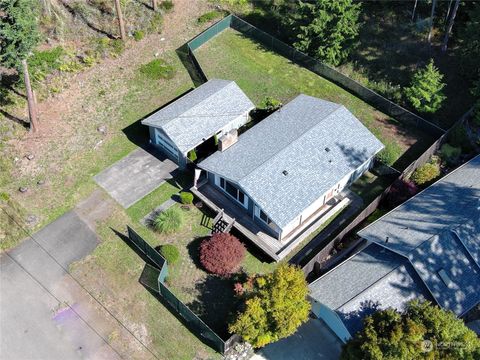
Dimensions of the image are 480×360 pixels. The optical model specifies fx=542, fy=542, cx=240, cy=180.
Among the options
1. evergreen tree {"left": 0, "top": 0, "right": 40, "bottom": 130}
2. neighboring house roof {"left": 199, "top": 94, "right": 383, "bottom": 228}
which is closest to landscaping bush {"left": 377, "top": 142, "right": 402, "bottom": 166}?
neighboring house roof {"left": 199, "top": 94, "right": 383, "bottom": 228}

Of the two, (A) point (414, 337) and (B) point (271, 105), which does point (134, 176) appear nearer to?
(B) point (271, 105)

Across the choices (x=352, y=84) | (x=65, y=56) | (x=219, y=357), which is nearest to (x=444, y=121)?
(x=352, y=84)

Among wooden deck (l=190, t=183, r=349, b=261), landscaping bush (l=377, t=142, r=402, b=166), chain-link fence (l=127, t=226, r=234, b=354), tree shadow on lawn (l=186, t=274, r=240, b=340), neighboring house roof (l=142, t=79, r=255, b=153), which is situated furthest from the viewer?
landscaping bush (l=377, t=142, r=402, b=166)

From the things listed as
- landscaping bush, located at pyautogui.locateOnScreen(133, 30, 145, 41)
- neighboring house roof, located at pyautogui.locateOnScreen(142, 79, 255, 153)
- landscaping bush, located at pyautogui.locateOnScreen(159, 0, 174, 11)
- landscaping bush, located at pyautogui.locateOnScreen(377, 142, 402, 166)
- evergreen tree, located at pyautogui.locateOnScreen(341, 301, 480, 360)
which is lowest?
landscaping bush, located at pyautogui.locateOnScreen(377, 142, 402, 166)

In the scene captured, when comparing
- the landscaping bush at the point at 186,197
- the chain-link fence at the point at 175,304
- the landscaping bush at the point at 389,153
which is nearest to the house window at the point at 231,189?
the landscaping bush at the point at 186,197

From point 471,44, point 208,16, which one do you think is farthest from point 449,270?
point 208,16

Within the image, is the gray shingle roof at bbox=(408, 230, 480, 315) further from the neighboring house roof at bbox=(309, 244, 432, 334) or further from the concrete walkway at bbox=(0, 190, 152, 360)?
the concrete walkway at bbox=(0, 190, 152, 360)
